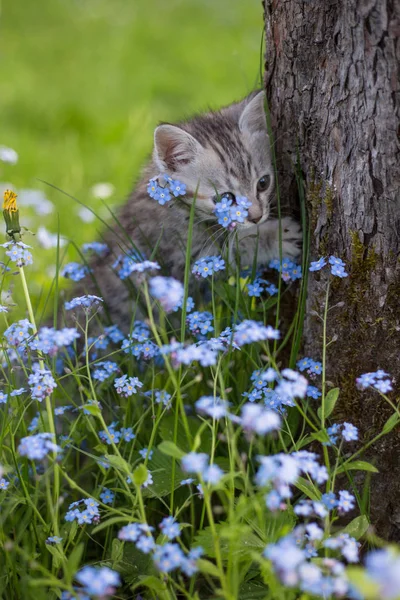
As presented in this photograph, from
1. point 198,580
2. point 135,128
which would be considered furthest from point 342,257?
point 135,128

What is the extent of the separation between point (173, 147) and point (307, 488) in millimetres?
1552

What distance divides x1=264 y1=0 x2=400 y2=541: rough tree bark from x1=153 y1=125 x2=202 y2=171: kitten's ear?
50cm

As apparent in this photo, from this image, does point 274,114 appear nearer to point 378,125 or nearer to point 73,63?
point 378,125

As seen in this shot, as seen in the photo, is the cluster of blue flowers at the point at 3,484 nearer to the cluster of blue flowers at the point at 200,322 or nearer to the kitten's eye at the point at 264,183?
the cluster of blue flowers at the point at 200,322

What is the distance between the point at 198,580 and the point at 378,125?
1.52 meters

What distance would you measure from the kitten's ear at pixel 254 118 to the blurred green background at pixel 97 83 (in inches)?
55.2

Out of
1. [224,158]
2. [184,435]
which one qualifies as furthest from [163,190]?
[184,435]

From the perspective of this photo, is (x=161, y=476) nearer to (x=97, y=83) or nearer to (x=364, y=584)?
(x=364, y=584)

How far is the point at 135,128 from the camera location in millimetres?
6160

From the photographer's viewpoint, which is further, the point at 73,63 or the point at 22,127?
the point at 73,63

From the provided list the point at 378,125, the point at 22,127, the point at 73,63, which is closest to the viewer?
the point at 378,125

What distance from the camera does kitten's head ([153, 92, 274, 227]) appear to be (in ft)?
9.84

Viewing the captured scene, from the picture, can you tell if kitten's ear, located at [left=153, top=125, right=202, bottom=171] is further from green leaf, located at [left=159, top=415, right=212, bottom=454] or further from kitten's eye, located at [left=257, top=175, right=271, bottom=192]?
green leaf, located at [left=159, top=415, right=212, bottom=454]

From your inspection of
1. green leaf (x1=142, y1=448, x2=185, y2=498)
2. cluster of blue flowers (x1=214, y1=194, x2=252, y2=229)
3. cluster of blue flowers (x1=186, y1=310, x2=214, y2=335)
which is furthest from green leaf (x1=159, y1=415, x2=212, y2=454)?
cluster of blue flowers (x1=214, y1=194, x2=252, y2=229)
